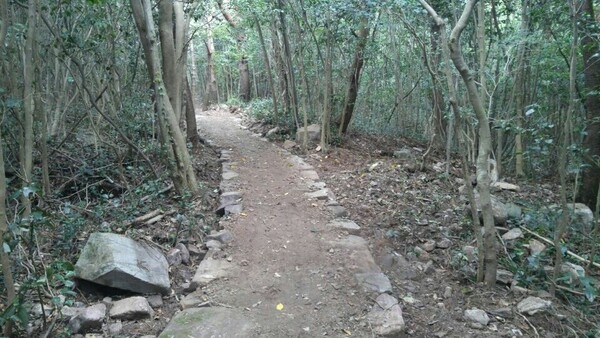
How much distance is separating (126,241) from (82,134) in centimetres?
456

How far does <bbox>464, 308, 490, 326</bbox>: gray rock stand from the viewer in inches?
128

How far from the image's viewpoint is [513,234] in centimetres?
482

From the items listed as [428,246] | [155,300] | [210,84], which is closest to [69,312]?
[155,300]

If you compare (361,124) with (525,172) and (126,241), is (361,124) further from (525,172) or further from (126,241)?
(126,241)

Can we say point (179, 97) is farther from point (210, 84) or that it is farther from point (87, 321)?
point (210, 84)

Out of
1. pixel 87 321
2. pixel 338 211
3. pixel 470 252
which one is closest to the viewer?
pixel 87 321

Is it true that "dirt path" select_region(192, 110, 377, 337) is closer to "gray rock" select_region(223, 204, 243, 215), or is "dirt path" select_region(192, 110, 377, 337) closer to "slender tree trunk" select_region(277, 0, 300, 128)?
"gray rock" select_region(223, 204, 243, 215)

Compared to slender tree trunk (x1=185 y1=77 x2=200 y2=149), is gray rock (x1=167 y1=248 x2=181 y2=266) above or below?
below

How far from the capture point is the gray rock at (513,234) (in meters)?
4.77

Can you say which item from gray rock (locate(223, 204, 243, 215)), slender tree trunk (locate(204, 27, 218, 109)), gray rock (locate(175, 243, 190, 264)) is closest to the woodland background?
gray rock (locate(223, 204, 243, 215))

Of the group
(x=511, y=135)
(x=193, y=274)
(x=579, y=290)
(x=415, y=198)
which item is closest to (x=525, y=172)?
(x=511, y=135)

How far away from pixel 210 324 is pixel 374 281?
1456 mm

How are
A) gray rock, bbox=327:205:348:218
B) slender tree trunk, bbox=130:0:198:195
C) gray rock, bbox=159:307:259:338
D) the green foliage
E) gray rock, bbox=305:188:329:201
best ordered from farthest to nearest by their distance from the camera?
1. the green foliage
2. gray rock, bbox=305:188:329:201
3. gray rock, bbox=327:205:348:218
4. slender tree trunk, bbox=130:0:198:195
5. gray rock, bbox=159:307:259:338

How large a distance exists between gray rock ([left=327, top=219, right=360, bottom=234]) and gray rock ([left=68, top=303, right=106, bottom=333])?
269 cm
